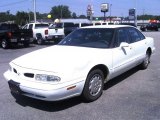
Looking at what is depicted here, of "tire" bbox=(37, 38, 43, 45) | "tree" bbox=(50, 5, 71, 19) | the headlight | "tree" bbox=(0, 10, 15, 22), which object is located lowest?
"tire" bbox=(37, 38, 43, 45)

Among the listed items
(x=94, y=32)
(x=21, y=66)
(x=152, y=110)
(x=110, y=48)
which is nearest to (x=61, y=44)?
(x=94, y=32)

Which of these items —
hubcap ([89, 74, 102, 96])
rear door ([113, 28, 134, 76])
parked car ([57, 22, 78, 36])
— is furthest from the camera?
parked car ([57, 22, 78, 36])

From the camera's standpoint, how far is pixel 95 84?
18.1 feet

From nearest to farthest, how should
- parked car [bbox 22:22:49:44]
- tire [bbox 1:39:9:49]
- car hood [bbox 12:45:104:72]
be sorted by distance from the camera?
1. car hood [bbox 12:45:104:72]
2. tire [bbox 1:39:9:49]
3. parked car [bbox 22:22:49:44]

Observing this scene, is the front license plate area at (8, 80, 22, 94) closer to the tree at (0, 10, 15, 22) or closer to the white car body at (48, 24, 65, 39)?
the white car body at (48, 24, 65, 39)

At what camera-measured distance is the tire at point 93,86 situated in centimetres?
521

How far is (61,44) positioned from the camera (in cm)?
677

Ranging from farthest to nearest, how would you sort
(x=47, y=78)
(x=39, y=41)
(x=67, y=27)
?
(x=67, y=27), (x=39, y=41), (x=47, y=78)

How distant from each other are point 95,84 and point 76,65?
0.80 meters

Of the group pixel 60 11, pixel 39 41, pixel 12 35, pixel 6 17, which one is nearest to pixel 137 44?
pixel 12 35

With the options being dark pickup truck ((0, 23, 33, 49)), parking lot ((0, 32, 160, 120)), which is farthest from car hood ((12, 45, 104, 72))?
dark pickup truck ((0, 23, 33, 49))

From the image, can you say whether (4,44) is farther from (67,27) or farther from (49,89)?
(49,89)

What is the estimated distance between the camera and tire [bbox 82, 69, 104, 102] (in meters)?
5.21

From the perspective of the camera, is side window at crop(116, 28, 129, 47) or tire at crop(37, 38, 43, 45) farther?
tire at crop(37, 38, 43, 45)
